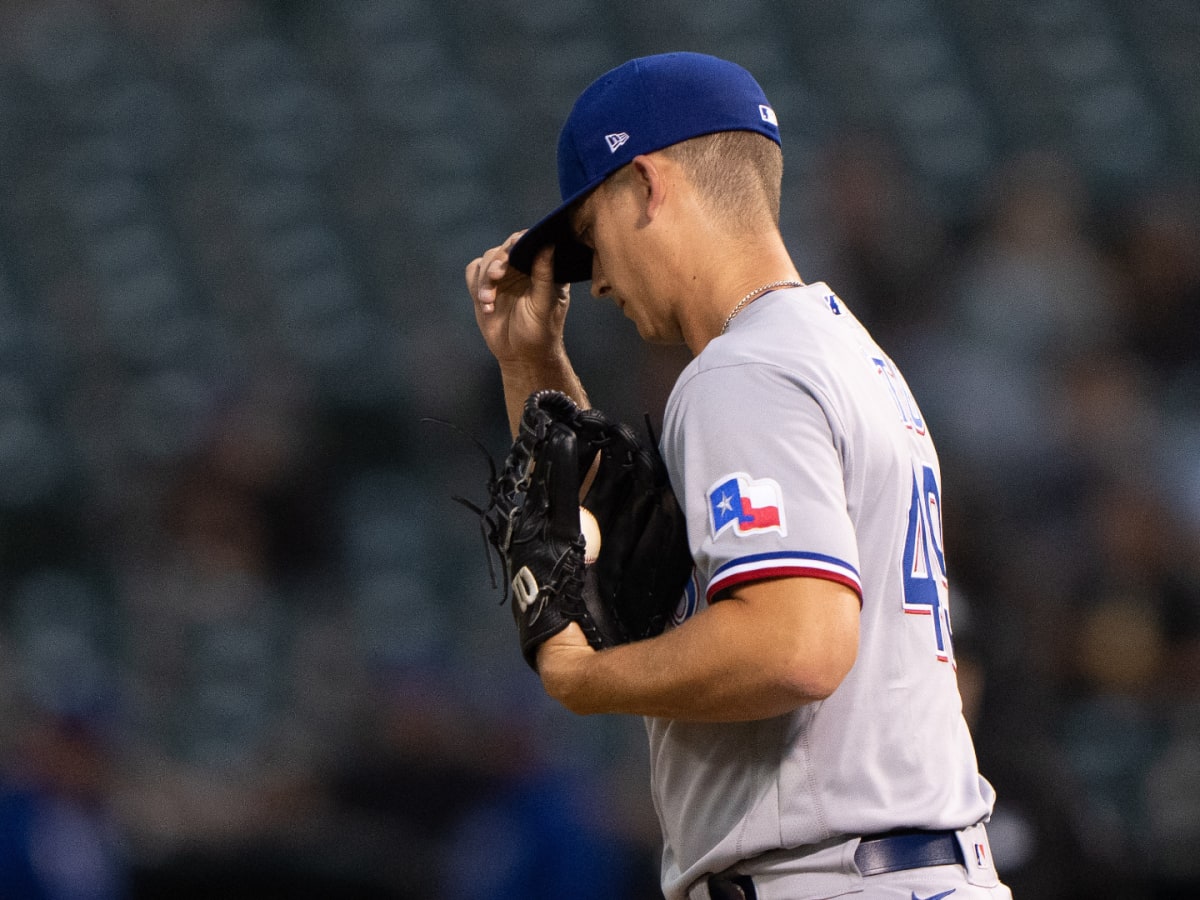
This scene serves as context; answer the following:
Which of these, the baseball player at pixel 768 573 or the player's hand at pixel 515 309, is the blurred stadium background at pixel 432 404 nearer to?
the player's hand at pixel 515 309

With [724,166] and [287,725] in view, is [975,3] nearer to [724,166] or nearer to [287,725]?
[287,725]

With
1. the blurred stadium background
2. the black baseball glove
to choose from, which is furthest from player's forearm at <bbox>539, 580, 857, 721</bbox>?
the blurred stadium background

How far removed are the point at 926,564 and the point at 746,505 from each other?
1.08ft

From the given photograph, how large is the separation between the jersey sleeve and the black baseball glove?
121 millimetres

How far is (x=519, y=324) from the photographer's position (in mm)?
2373

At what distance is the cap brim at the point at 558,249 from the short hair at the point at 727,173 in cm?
23

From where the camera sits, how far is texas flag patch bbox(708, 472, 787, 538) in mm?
1553

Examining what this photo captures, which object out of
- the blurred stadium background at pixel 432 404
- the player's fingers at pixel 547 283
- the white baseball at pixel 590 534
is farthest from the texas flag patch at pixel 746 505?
the blurred stadium background at pixel 432 404

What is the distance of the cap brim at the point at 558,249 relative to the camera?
2.12 m

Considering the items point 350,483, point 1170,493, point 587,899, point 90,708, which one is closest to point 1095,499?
point 1170,493

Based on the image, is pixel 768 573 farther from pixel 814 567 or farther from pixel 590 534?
pixel 590 534

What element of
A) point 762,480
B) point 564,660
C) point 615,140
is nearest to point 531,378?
point 615,140

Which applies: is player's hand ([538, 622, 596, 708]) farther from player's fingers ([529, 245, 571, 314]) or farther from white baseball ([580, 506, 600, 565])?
player's fingers ([529, 245, 571, 314])

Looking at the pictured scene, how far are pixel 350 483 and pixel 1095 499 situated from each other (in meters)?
2.90
